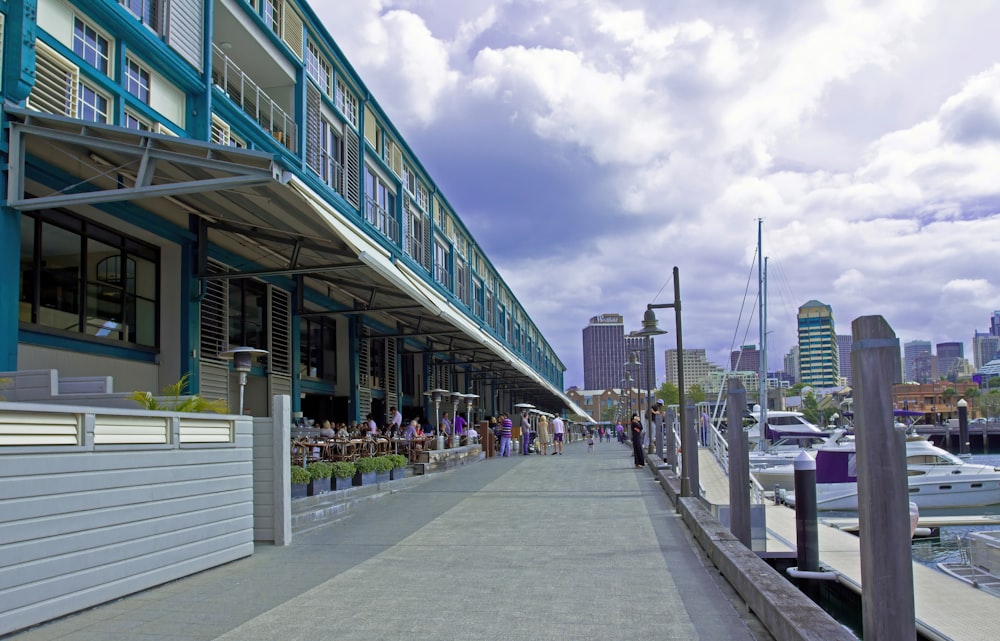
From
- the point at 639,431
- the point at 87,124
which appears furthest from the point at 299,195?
the point at 639,431

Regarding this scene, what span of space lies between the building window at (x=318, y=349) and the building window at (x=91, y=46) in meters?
9.66

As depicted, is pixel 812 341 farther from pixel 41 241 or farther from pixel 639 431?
pixel 41 241

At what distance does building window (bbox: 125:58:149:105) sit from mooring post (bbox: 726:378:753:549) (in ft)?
34.5

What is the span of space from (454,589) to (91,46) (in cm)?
1003

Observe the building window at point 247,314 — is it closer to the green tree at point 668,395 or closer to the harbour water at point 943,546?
the harbour water at point 943,546

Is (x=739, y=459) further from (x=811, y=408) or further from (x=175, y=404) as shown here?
(x=811, y=408)

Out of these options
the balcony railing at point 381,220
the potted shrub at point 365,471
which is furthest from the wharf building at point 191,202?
the potted shrub at point 365,471

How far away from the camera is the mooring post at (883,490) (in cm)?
407

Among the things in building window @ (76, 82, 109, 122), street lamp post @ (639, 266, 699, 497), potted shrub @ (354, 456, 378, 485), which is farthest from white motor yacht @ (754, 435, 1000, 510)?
building window @ (76, 82, 109, 122)

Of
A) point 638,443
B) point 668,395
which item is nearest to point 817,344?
point 668,395

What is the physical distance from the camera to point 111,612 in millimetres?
6129

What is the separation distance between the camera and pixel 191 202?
12953mm

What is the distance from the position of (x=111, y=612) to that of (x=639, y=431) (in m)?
17.8

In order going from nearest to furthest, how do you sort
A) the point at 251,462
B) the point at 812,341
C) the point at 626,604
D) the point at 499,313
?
1. the point at 626,604
2. the point at 251,462
3. the point at 499,313
4. the point at 812,341
